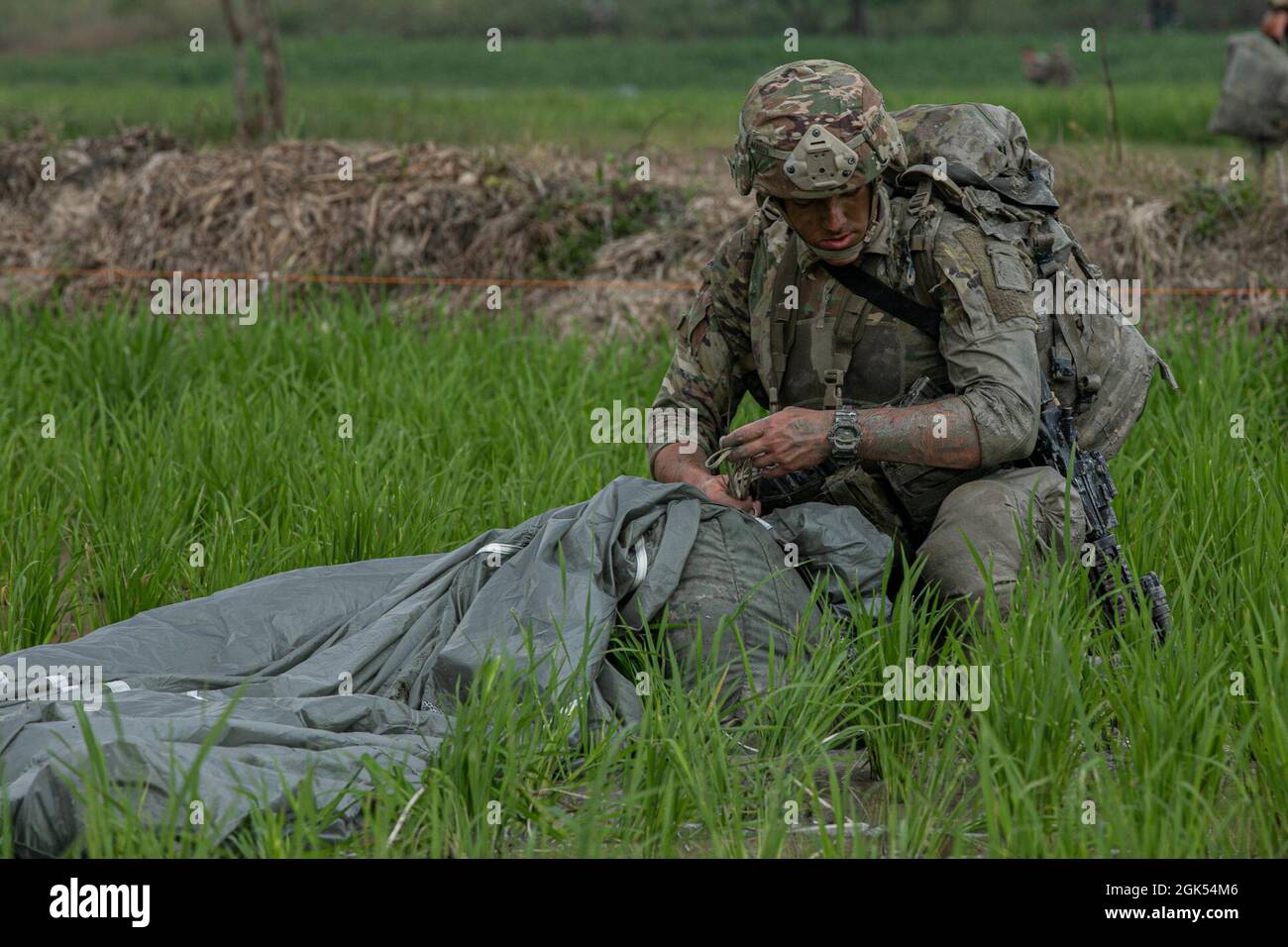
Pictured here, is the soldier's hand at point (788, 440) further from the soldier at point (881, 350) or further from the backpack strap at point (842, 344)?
the backpack strap at point (842, 344)

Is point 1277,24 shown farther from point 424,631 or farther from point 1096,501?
point 424,631

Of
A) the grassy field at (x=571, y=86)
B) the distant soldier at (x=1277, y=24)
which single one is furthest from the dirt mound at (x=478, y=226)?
the distant soldier at (x=1277, y=24)

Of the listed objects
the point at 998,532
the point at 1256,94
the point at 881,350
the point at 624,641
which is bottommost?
the point at 624,641

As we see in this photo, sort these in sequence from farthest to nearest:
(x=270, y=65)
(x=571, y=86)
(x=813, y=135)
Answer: (x=571, y=86) < (x=270, y=65) < (x=813, y=135)

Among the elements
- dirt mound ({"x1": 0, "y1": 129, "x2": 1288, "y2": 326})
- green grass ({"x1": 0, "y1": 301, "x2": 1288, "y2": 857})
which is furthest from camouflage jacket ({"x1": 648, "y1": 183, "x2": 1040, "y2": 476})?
dirt mound ({"x1": 0, "y1": 129, "x2": 1288, "y2": 326})

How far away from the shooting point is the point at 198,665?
3.25 m

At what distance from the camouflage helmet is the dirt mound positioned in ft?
13.5

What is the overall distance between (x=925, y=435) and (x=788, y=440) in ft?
0.90

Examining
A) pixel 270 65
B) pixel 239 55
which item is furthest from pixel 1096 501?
pixel 270 65

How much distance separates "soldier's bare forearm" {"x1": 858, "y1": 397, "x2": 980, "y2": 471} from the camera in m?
3.21

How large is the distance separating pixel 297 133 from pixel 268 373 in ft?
13.9

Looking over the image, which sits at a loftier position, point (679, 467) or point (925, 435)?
point (925, 435)

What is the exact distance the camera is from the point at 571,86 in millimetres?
15398

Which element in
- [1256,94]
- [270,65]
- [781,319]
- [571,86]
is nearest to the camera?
[781,319]
